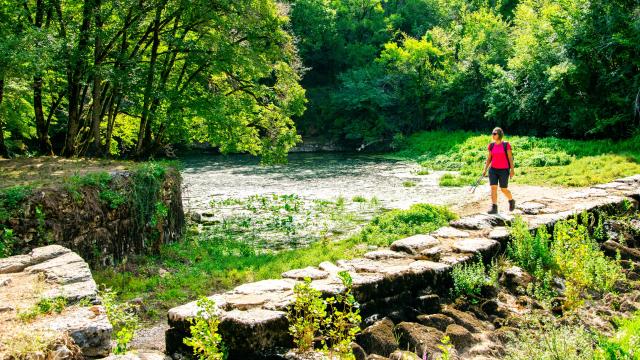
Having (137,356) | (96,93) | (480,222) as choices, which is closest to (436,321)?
(480,222)

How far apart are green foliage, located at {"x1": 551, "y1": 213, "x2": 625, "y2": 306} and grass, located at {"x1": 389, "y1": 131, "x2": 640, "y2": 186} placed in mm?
8544

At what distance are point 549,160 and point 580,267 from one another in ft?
47.9

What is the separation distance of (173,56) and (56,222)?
23.8 ft

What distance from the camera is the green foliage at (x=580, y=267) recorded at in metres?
6.15

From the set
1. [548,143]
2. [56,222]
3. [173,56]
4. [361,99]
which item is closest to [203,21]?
[173,56]

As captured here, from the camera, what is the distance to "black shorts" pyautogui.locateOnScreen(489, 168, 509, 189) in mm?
10367

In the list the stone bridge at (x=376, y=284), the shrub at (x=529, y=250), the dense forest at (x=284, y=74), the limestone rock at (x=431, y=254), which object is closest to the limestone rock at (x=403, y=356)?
the stone bridge at (x=376, y=284)

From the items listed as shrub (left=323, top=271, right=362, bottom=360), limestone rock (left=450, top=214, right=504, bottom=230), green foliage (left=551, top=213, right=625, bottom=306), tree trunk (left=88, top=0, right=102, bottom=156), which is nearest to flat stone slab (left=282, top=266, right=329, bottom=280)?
shrub (left=323, top=271, right=362, bottom=360)

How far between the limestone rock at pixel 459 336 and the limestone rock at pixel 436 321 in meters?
0.13

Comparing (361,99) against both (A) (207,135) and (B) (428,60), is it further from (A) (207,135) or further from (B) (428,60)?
(A) (207,135)

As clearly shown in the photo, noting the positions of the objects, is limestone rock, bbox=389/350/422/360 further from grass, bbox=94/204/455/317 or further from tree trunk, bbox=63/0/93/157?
tree trunk, bbox=63/0/93/157

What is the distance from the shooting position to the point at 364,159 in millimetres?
30391

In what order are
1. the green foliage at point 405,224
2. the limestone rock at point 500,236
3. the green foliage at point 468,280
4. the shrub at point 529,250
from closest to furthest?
1. the green foliage at point 468,280
2. the shrub at point 529,250
3. the limestone rock at point 500,236
4. the green foliage at point 405,224

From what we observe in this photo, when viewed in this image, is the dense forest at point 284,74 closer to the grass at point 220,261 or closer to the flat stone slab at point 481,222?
the grass at point 220,261
